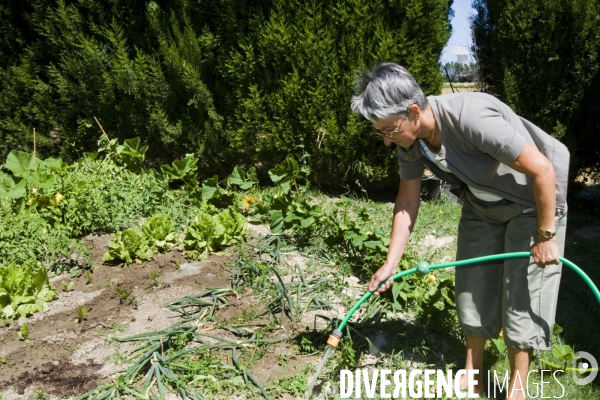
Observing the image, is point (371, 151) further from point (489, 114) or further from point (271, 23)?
point (489, 114)

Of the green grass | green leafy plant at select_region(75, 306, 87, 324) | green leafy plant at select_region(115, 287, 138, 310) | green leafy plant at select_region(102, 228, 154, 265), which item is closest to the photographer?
the green grass

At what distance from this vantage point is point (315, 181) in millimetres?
5914

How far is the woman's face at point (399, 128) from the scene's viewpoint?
8.45ft

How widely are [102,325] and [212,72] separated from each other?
3166 mm

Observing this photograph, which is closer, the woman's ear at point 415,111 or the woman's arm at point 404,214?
the woman's ear at point 415,111

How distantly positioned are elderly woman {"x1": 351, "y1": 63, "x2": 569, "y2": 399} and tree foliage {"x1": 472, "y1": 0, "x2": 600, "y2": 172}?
299 centimetres

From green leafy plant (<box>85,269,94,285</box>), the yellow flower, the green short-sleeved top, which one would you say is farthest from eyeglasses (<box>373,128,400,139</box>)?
the yellow flower

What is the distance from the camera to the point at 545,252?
2496mm

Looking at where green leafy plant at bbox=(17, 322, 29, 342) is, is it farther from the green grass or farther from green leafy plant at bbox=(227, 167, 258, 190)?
green leafy plant at bbox=(227, 167, 258, 190)

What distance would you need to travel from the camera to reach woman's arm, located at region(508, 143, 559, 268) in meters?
2.40

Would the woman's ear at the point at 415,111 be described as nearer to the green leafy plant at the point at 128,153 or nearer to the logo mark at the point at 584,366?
the logo mark at the point at 584,366

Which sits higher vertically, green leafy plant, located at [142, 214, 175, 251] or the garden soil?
green leafy plant, located at [142, 214, 175, 251]

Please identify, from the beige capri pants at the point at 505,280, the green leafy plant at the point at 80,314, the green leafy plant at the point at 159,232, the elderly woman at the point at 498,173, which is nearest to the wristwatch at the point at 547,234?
the elderly woman at the point at 498,173

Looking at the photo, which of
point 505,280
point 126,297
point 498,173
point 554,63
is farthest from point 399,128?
point 554,63
